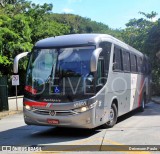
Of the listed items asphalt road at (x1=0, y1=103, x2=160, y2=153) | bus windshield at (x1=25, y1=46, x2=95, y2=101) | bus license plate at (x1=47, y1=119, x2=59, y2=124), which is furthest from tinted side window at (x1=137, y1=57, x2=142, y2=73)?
bus license plate at (x1=47, y1=119, x2=59, y2=124)

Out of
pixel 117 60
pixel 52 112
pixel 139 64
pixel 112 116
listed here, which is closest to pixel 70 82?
pixel 52 112

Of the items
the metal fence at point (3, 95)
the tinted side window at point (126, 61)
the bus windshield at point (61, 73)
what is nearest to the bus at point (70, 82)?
the bus windshield at point (61, 73)

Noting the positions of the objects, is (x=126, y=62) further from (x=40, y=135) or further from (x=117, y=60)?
(x=40, y=135)

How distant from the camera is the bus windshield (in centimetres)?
1116

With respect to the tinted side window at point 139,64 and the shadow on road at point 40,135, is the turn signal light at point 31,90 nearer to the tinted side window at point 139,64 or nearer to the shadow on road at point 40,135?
the shadow on road at point 40,135

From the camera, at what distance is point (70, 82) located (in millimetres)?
11203

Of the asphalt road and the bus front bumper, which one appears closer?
the asphalt road

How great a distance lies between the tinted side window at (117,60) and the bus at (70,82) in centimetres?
45

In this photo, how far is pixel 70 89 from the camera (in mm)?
11125

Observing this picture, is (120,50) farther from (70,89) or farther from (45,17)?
(45,17)

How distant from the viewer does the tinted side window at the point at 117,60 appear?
523 inches

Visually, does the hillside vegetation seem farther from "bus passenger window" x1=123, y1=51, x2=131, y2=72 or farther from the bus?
the bus

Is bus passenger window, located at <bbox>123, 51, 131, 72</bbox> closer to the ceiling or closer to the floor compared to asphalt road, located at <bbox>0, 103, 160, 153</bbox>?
closer to the ceiling

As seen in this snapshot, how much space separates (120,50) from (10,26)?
13.9 m
